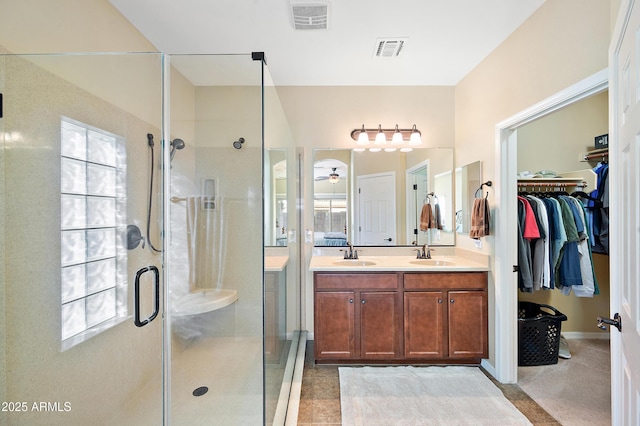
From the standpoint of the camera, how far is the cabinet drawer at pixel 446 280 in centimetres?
256

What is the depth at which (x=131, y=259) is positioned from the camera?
1.59 metres

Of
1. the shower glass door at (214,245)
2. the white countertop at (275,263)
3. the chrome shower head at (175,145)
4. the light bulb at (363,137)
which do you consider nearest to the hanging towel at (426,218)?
the light bulb at (363,137)

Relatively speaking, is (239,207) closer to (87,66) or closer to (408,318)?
(87,66)

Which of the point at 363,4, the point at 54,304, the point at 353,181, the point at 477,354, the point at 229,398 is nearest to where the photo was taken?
the point at 54,304

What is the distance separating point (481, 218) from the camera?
96.7 inches

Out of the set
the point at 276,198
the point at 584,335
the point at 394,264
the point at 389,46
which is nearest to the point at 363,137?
the point at 389,46

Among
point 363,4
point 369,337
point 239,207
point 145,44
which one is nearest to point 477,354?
point 369,337

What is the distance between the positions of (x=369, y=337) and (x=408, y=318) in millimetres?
367

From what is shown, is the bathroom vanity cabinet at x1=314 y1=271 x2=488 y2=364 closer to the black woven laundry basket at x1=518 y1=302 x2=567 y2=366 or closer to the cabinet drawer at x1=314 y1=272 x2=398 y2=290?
the cabinet drawer at x1=314 y1=272 x2=398 y2=290

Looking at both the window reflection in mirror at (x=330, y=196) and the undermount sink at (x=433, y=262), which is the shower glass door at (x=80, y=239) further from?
the undermount sink at (x=433, y=262)

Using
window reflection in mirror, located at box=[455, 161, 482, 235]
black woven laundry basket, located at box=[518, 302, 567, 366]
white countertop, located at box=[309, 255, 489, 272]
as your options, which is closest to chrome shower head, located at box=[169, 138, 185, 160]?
white countertop, located at box=[309, 255, 489, 272]

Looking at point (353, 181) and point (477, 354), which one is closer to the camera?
point (477, 354)

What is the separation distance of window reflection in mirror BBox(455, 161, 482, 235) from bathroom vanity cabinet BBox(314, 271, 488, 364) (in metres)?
0.59

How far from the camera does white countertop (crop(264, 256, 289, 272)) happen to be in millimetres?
1619
